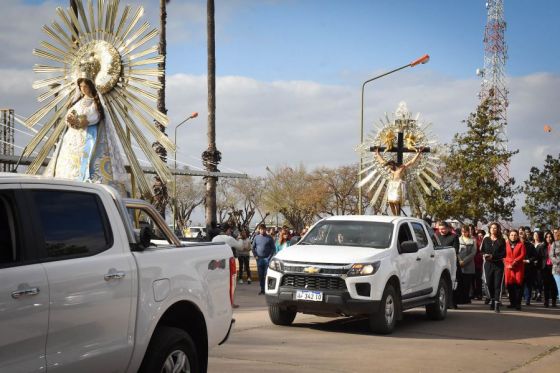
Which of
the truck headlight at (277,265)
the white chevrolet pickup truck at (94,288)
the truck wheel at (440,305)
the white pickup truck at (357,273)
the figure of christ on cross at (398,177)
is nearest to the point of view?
the white chevrolet pickup truck at (94,288)

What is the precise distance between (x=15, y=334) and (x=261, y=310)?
10.9 metres

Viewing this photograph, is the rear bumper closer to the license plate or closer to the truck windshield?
the license plate

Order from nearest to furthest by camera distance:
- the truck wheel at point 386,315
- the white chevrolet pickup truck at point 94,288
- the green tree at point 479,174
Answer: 1. the white chevrolet pickup truck at point 94,288
2. the truck wheel at point 386,315
3. the green tree at point 479,174

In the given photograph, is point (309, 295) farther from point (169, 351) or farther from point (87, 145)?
point (169, 351)

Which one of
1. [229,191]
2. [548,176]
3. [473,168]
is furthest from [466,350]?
[229,191]

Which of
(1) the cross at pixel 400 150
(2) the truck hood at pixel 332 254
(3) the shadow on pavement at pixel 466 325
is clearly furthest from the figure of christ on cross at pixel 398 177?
(2) the truck hood at pixel 332 254

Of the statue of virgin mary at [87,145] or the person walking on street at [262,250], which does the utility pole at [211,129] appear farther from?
the statue of virgin mary at [87,145]

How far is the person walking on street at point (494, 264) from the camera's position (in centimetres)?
1642

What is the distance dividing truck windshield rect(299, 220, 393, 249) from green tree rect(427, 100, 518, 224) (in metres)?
26.0

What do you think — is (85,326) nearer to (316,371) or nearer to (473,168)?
(316,371)

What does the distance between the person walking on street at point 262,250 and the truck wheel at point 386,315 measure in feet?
25.0

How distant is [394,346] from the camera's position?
1077cm

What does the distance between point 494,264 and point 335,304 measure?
629cm

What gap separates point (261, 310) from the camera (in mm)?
15016
